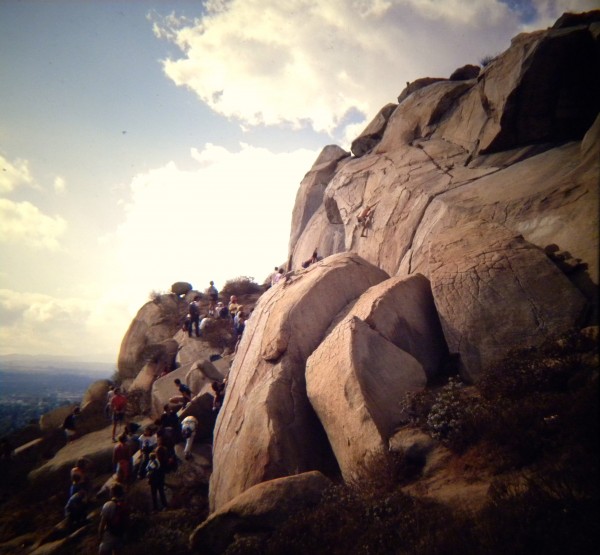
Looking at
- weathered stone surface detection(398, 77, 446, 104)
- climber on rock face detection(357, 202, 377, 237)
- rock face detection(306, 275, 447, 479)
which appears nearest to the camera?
rock face detection(306, 275, 447, 479)

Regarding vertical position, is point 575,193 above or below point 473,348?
above

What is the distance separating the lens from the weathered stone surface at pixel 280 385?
8.07 m

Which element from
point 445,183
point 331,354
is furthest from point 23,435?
point 445,183

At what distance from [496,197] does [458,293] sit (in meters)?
4.44

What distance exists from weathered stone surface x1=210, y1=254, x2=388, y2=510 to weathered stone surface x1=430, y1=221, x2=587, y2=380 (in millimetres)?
3744

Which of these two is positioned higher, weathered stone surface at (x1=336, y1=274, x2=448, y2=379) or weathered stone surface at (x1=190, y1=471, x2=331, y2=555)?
weathered stone surface at (x1=336, y1=274, x2=448, y2=379)

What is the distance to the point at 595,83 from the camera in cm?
1100

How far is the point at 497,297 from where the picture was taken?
26.1 feet

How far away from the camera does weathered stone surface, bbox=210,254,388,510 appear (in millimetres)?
8070

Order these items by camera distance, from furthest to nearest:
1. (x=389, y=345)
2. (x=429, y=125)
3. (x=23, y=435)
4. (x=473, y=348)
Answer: (x=23, y=435) → (x=429, y=125) → (x=389, y=345) → (x=473, y=348)

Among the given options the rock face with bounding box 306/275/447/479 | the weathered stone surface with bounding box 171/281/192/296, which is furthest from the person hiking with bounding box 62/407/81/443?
the rock face with bounding box 306/275/447/479

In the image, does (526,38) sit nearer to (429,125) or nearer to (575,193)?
(429,125)

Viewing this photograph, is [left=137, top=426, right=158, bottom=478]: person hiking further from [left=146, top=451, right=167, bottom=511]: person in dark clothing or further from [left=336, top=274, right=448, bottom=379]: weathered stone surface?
[left=336, top=274, right=448, bottom=379]: weathered stone surface

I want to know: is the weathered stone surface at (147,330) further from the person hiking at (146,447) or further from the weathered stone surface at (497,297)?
the weathered stone surface at (497,297)
